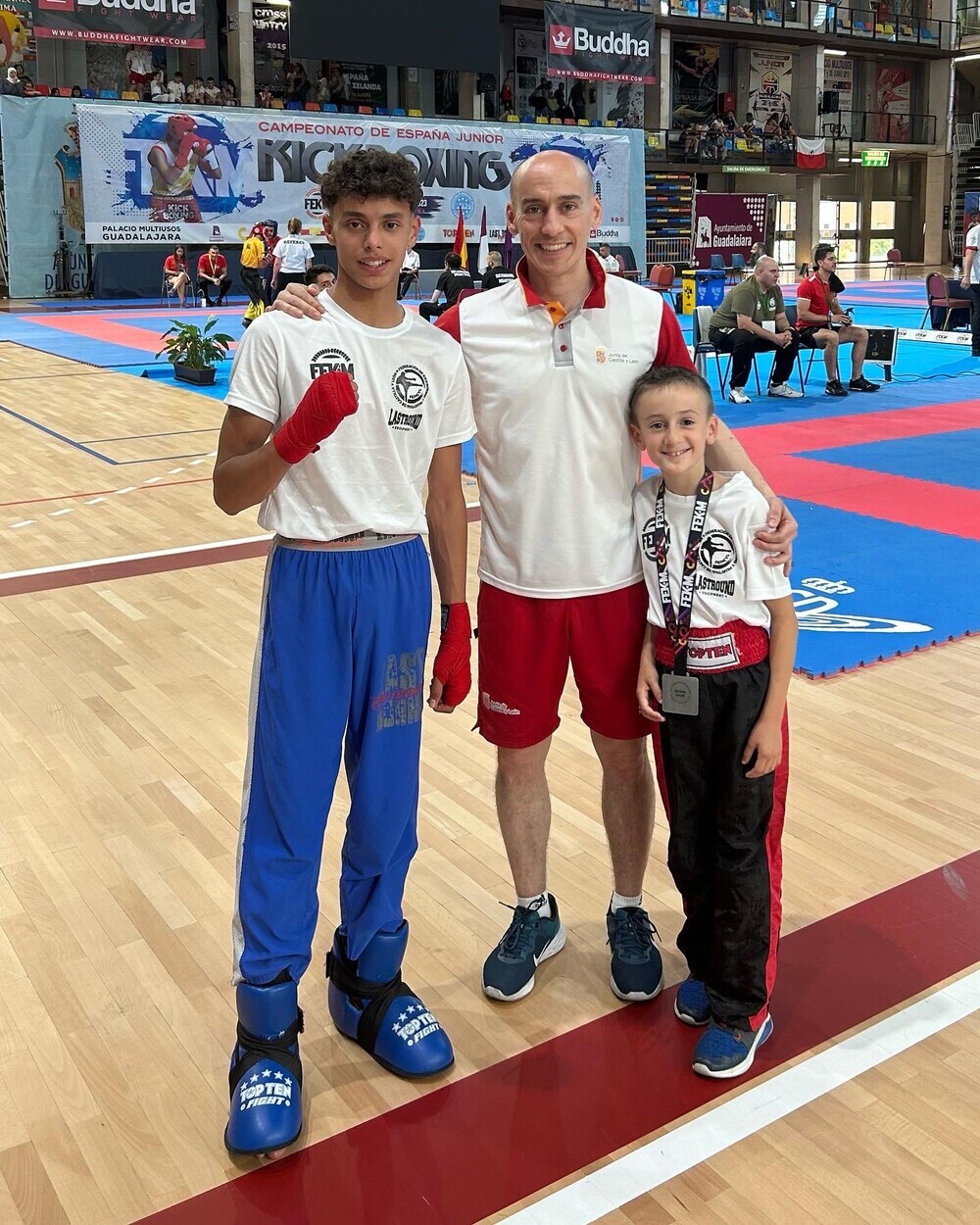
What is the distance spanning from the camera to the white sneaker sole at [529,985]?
2.93 metres

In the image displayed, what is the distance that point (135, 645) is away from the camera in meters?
5.51

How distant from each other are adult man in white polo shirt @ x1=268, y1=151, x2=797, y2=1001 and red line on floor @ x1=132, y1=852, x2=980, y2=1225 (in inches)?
10.1

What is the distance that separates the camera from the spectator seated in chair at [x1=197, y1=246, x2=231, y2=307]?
23.2 metres

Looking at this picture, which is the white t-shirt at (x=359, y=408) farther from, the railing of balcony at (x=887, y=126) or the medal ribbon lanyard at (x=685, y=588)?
the railing of balcony at (x=887, y=126)

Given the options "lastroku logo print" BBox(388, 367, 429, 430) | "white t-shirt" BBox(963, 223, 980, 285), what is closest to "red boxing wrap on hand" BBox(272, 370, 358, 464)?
"lastroku logo print" BBox(388, 367, 429, 430)

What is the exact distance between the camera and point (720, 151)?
3434cm

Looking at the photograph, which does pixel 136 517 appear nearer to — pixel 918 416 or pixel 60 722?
pixel 60 722

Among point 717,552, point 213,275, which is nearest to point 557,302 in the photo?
point 717,552

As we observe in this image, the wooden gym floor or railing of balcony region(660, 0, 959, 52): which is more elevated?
railing of balcony region(660, 0, 959, 52)

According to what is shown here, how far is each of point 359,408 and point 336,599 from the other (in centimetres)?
39

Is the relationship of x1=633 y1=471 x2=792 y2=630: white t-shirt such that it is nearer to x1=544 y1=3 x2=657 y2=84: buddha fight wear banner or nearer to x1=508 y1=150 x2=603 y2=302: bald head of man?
x1=508 y1=150 x2=603 y2=302: bald head of man

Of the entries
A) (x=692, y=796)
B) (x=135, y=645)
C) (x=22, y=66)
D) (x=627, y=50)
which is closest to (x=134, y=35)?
(x=22, y=66)

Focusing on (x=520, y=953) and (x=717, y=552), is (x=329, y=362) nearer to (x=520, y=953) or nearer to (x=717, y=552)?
(x=717, y=552)

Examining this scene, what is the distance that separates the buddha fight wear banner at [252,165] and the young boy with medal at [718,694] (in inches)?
885
